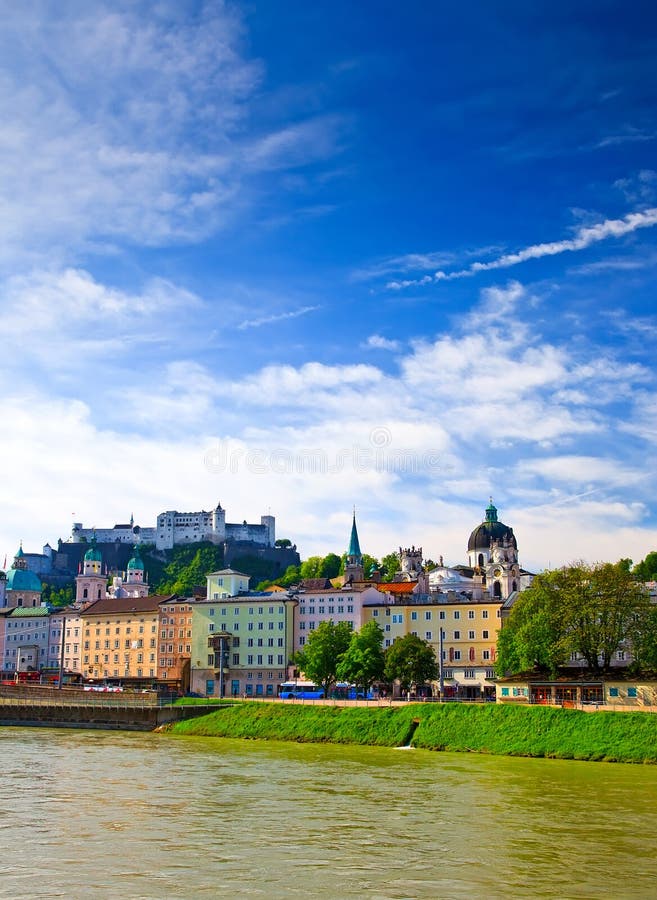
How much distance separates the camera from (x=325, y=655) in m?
90.6

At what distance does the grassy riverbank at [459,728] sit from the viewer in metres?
58.1

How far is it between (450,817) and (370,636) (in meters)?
54.6

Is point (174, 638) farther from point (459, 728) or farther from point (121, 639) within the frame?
point (459, 728)

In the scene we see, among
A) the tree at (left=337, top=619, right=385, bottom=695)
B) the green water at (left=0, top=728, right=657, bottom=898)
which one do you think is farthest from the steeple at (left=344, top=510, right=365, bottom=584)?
the green water at (left=0, top=728, right=657, bottom=898)

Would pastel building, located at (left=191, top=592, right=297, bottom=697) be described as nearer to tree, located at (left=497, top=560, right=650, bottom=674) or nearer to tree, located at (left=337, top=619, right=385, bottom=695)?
tree, located at (left=337, top=619, right=385, bottom=695)

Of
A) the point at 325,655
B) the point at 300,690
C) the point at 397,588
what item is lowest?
the point at 300,690

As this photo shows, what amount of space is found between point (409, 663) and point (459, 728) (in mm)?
20374

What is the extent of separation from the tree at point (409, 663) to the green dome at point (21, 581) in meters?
104

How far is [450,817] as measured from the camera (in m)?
34.9

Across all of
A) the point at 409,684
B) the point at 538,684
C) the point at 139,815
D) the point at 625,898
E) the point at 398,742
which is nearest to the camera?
the point at 625,898

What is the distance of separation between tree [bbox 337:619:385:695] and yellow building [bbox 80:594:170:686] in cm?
4164

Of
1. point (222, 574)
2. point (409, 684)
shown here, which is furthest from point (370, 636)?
point (222, 574)

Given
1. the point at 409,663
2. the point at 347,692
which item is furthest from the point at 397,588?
the point at 409,663

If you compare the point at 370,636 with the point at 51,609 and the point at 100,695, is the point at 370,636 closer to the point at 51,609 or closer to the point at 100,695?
the point at 100,695
